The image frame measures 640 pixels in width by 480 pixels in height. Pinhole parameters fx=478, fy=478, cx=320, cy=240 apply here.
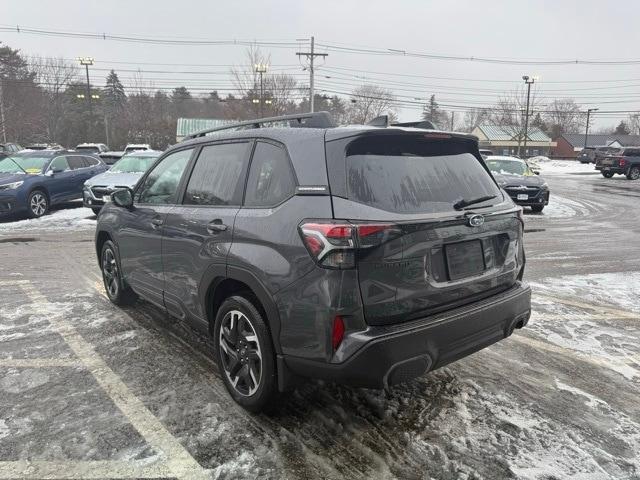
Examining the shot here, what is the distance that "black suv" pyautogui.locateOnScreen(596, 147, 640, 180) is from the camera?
29159 millimetres

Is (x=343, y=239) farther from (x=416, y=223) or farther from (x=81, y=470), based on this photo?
(x=81, y=470)

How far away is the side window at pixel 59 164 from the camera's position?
43.1 feet

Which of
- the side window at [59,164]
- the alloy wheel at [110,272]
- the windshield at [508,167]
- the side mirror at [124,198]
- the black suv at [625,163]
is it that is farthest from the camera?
the black suv at [625,163]

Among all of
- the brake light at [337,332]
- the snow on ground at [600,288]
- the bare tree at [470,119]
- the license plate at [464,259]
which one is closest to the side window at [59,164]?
the snow on ground at [600,288]

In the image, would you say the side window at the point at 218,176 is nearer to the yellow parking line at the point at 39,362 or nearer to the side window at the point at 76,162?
the yellow parking line at the point at 39,362

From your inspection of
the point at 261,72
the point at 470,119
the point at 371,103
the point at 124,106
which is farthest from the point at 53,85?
the point at 470,119

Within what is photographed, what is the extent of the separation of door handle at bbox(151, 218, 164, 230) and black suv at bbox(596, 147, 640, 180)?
3258 centimetres

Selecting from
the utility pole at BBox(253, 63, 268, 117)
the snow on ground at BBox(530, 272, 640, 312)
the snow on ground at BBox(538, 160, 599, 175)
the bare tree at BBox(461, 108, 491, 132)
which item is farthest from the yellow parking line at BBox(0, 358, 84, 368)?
the bare tree at BBox(461, 108, 491, 132)

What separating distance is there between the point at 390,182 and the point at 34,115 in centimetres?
5533

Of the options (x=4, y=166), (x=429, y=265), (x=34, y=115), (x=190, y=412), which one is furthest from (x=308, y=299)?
(x=34, y=115)

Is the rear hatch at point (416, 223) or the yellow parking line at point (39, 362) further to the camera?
the yellow parking line at point (39, 362)

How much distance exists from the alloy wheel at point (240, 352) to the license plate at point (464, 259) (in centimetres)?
123

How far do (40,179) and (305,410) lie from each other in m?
12.0

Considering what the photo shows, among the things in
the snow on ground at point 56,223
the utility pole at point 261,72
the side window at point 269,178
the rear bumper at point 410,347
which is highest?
the utility pole at point 261,72
